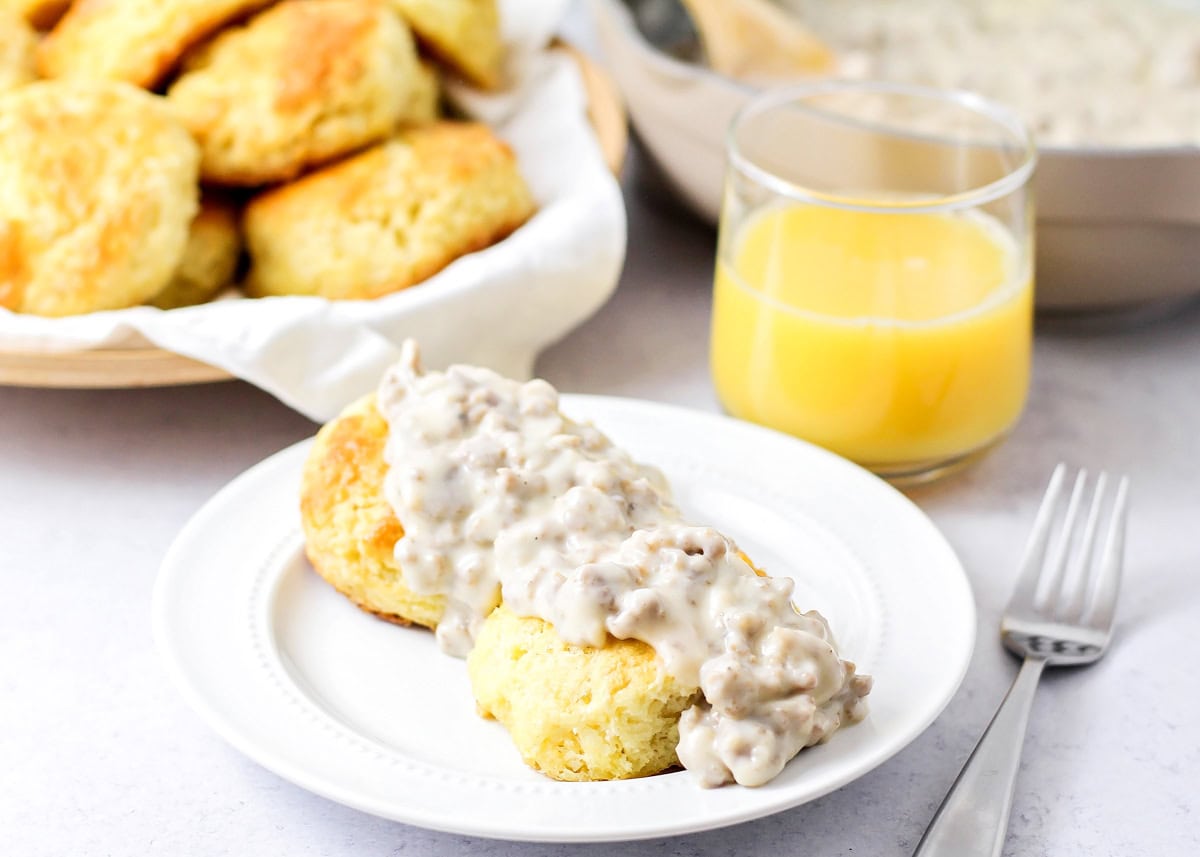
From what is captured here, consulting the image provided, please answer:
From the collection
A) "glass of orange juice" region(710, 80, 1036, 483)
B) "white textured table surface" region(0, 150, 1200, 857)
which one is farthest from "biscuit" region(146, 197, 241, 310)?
"glass of orange juice" region(710, 80, 1036, 483)

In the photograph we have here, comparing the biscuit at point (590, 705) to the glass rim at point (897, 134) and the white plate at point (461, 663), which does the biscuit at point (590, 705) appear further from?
the glass rim at point (897, 134)

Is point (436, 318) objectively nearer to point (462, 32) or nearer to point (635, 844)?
point (462, 32)

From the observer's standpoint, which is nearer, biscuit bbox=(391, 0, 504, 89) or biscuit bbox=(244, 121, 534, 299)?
biscuit bbox=(244, 121, 534, 299)

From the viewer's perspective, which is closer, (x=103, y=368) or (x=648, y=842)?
(x=648, y=842)

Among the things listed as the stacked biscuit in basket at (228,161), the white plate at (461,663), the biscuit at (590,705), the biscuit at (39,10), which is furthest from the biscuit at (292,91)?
the biscuit at (590,705)

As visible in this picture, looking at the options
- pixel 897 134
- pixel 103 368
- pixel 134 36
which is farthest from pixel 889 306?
pixel 134 36

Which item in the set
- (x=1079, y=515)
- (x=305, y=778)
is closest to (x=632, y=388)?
(x=1079, y=515)

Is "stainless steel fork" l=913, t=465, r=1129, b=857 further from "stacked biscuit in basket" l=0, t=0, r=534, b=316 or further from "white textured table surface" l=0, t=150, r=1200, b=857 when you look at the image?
"stacked biscuit in basket" l=0, t=0, r=534, b=316
